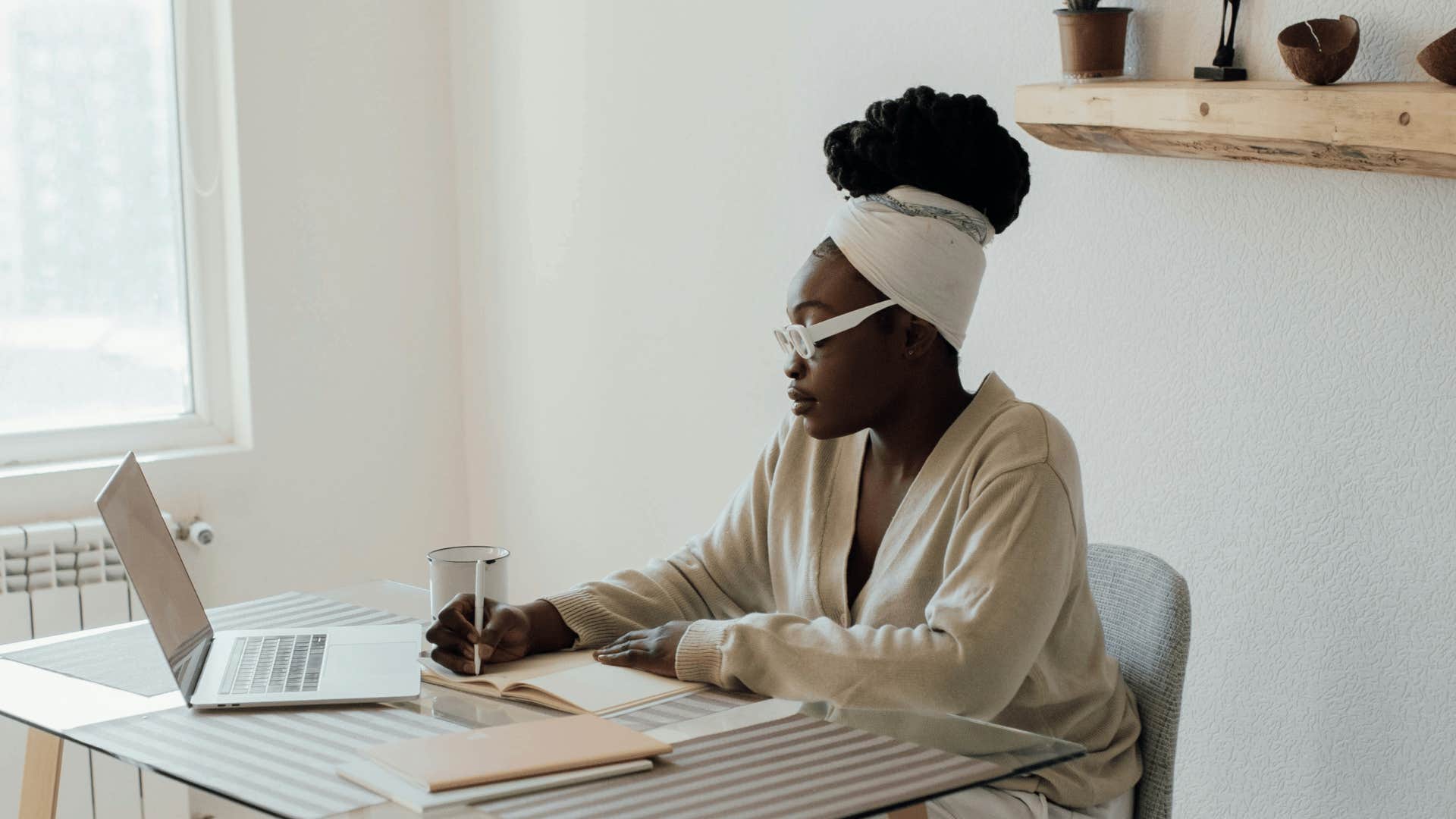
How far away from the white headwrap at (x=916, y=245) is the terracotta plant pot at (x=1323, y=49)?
419mm

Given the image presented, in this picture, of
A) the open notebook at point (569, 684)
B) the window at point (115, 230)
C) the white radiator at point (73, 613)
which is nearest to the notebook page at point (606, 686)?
the open notebook at point (569, 684)

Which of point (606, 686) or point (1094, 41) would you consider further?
point (1094, 41)

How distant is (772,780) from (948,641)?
308mm

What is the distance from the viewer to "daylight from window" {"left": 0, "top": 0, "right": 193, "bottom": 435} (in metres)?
3.09

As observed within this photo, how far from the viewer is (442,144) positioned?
357cm

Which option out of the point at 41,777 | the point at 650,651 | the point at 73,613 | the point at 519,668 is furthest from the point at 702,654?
the point at 73,613

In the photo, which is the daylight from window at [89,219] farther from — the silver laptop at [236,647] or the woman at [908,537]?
the woman at [908,537]

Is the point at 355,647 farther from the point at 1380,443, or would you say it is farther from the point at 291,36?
the point at 291,36

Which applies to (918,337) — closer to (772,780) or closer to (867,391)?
(867,391)

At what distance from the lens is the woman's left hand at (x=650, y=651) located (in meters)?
1.52

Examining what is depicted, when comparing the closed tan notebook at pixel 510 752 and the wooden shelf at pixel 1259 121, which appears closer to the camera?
the closed tan notebook at pixel 510 752

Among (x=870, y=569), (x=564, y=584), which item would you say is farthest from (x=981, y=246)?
(x=564, y=584)

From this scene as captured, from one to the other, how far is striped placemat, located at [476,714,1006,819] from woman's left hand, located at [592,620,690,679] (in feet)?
0.62

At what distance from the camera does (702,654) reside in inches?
58.6
